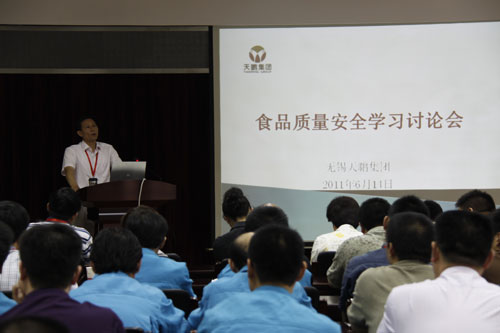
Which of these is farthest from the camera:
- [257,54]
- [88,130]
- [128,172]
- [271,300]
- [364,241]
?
[257,54]

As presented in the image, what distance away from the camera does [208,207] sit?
22.6 ft

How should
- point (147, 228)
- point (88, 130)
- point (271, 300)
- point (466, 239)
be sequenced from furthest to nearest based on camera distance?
point (88, 130)
point (147, 228)
point (466, 239)
point (271, 300)

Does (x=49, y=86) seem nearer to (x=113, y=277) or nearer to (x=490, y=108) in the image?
(x=490, y=108)

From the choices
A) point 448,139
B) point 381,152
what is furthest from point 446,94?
point 381,152

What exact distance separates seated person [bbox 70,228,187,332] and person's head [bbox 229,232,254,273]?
28 cm

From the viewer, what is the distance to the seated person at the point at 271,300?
1623mm

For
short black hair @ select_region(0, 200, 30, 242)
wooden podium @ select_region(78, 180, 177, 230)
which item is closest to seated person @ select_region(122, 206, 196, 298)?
short black hair @ select_region(0, 200, 30, 242)

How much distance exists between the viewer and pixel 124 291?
217cm

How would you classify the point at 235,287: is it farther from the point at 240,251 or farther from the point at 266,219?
the point at 266,219

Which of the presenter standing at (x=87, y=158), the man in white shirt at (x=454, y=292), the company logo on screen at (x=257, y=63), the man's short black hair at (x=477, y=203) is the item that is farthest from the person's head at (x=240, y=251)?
the company logo on screen at (x=257, y=63)

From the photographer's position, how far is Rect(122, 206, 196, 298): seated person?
287 cm

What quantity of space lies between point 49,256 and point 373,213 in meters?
2.17

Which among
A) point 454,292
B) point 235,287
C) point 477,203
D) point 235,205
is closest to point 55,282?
point 235,287

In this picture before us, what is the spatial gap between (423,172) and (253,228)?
146 inches
